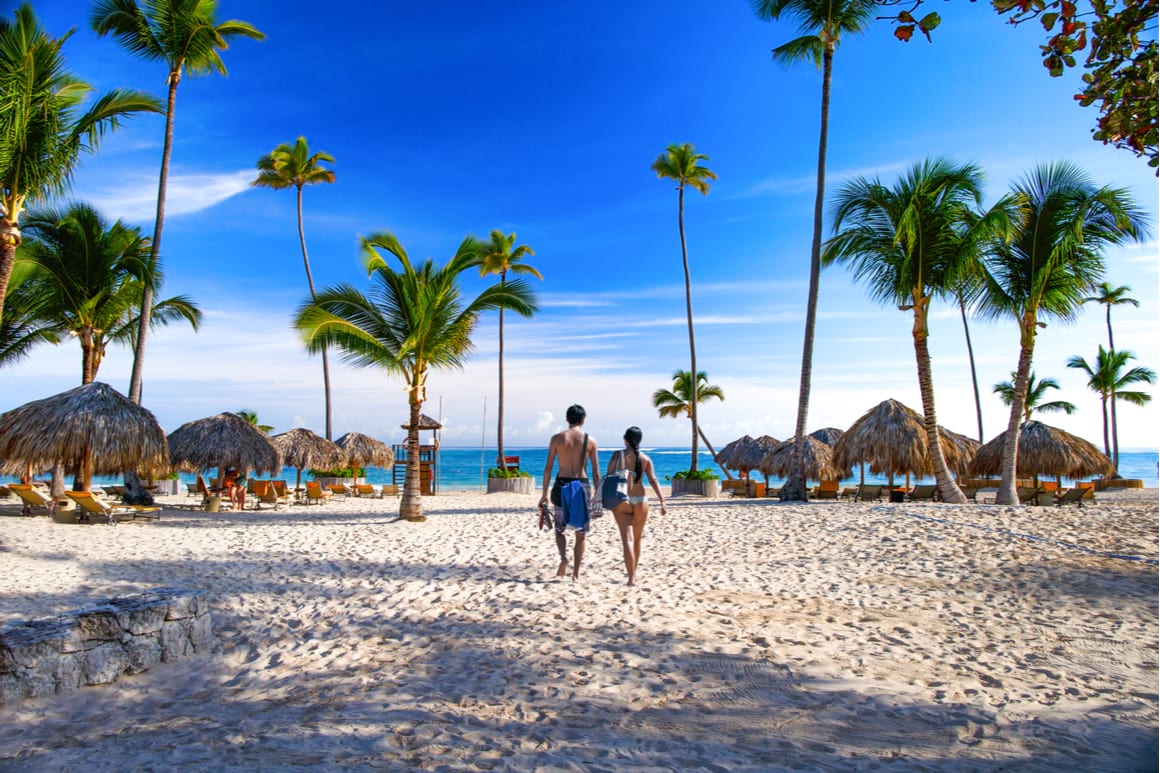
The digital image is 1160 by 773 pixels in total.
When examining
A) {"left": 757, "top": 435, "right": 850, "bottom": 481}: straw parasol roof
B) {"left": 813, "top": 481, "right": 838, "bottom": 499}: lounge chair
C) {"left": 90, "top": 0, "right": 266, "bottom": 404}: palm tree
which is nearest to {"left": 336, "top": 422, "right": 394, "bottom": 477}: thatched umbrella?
{"left": 90, "top": 0, "right": 266, "bottom": 404}: palm tree

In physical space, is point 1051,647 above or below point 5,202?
below

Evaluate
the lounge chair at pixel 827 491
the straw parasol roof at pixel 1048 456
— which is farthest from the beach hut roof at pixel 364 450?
the straw parasol roof at pixel 1048 456

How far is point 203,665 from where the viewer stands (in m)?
4.84

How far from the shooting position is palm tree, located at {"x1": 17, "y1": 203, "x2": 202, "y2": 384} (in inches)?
559

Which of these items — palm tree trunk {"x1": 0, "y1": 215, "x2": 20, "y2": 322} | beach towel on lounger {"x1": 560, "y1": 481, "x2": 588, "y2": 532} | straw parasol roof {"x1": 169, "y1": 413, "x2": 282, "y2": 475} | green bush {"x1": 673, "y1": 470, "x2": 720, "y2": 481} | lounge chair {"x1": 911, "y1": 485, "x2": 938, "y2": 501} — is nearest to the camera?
beach towel on lounger {"x1": 560, "y1": 481, "x2": 588, "y2": 532}

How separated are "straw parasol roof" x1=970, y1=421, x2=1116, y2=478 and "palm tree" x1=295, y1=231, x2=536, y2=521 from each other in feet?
53.1

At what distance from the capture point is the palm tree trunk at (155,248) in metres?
14.9

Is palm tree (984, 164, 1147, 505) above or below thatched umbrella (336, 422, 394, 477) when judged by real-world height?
above

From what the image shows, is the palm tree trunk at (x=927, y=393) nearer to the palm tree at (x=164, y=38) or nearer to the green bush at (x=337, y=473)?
the palm tree at (x=164, y=38)

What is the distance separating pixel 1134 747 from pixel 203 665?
18.5 ft

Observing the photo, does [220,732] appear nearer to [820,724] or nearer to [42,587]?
[820,724]

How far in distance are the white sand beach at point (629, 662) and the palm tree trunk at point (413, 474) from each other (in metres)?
4.20

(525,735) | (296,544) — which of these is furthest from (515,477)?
(525,735)

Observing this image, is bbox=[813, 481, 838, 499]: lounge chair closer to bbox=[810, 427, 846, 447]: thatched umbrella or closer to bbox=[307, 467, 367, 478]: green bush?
bbox=[810, 427, 846, 447]: thatched umbrella
